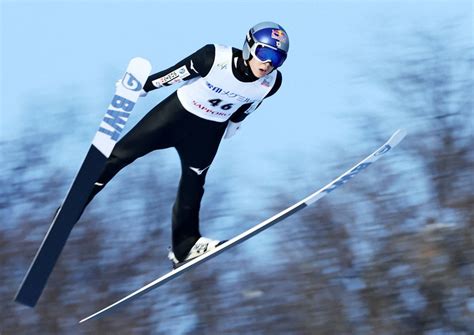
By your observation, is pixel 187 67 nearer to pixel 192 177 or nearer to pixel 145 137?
pixel 145 137

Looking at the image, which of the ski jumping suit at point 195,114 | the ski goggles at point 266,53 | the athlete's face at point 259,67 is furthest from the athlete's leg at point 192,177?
the ski goggles at point 266,53

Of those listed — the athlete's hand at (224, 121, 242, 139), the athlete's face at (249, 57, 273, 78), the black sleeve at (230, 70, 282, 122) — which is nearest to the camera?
the athlete's face at (249, 57, 273, 78)

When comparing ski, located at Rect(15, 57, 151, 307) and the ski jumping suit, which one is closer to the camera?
ski, located at Rect(15, 57, 151, 307)

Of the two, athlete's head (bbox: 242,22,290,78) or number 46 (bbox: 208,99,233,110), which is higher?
athlete's head (bbox: 242,22,290,78)

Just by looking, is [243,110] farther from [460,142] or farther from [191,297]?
[460,142]

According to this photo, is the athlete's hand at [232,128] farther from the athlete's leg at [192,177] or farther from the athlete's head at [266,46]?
the athlete's head at [266,46]

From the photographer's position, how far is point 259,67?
912cm

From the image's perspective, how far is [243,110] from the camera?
9570 millimetres

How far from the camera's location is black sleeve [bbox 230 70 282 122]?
9.48m

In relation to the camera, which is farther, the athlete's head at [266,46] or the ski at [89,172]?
the athlete's head at [266,46]

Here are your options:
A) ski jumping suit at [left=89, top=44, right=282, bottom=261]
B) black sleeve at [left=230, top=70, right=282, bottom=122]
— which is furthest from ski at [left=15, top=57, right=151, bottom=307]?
black sleeve at [left=230, top=70, right=282, bottom=122]

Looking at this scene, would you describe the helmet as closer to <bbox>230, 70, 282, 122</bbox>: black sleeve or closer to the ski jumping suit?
the ski jumping suit

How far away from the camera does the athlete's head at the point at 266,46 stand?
29.5 ft

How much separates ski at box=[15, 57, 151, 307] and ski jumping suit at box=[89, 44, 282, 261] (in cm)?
29
